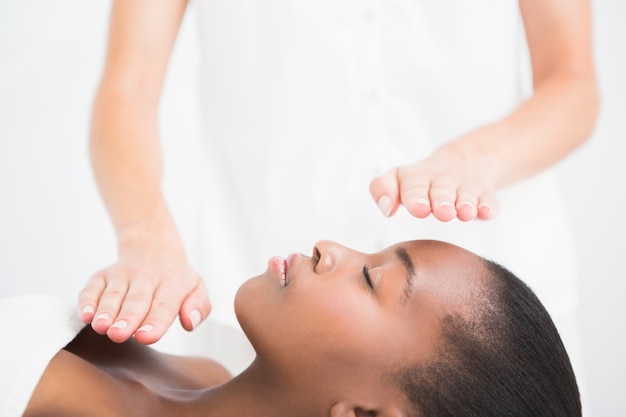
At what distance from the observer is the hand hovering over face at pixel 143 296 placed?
1.13 metres

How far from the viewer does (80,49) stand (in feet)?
8.41

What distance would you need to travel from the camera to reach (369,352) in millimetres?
1151

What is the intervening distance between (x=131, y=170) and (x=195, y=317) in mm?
324

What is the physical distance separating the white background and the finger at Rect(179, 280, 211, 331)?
43.1 inches

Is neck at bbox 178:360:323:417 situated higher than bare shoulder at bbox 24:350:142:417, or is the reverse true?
bare shoulder at bbox 24:350:142:417

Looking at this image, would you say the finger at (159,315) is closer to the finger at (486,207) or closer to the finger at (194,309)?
the finger at (194,309)

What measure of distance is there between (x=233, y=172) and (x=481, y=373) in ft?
2.46

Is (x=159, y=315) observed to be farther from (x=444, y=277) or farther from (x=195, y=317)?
(x=444, y=277)

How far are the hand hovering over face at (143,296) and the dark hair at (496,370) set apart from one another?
33cm

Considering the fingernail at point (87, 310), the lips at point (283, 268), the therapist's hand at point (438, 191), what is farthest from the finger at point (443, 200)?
the fingernail at point (87, 310)

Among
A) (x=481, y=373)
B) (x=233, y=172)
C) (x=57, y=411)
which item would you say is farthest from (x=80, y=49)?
(x=481, y=373)

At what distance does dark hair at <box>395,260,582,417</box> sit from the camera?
1094mm

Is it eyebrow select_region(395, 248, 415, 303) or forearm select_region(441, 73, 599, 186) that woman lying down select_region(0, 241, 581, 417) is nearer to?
eyebrow select_region(395, 248, 415, 303)

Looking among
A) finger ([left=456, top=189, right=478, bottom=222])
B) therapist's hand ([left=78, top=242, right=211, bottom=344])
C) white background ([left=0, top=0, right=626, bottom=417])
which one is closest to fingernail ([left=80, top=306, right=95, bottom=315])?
therapist's hand ([left=78, top=242, right=211, bottom=344])
